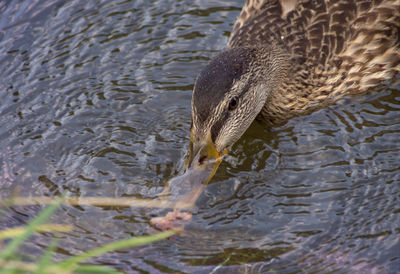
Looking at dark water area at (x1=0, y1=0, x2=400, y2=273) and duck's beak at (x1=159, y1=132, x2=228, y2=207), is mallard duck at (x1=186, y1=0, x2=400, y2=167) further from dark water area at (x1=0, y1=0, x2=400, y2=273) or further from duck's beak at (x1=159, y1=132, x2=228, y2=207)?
duck's beak at (x1=159, y1=132, x2=228, y2=207)

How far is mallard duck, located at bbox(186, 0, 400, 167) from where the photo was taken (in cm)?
698

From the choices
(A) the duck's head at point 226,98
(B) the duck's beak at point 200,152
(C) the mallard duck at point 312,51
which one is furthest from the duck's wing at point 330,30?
(B) the duck's beak at point 200,152

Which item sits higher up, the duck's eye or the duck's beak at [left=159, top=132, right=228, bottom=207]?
the duck's eye

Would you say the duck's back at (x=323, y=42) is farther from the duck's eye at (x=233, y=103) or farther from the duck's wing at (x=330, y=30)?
the duck's eye at (x=233, y=103)

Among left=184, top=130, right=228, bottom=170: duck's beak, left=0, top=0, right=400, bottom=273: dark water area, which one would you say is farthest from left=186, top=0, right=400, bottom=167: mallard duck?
left=184, top=130, right=228, bottom=170: duck's beak

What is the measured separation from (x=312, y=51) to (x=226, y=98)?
170 cm

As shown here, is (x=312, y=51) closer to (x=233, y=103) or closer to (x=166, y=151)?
(x=233, y=103)

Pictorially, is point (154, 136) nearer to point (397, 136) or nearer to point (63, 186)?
point (63, 186)

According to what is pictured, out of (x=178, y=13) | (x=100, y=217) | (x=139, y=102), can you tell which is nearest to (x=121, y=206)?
(x=100, y=217)

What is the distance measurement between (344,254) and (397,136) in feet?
6.42

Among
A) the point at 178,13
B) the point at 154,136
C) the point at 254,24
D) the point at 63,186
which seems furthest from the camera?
the point at 178,13

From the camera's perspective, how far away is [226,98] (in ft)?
19.4

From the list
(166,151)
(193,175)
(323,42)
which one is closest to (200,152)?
(193,175)

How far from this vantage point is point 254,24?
7.33 meters
